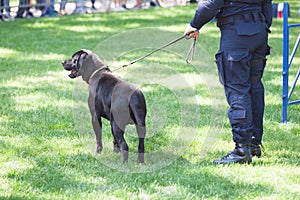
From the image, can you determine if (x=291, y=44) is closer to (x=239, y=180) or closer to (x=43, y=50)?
(x=43, y=50)

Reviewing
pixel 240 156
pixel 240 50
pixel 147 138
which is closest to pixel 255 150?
pixel 240 156

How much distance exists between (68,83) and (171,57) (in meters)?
2.40

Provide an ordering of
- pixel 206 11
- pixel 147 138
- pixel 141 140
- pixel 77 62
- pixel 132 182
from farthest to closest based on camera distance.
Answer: pixel 147 138 → pixel 77 62 → pixel 141 140 → pixel 206 11 → pixel 132 182

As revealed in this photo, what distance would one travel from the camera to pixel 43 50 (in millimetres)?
11320

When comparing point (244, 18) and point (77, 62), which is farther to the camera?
point (77, 62)

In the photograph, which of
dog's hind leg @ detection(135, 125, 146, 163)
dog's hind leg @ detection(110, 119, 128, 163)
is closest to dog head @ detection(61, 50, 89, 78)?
dog's hind leg @ detection(110, 119, 128, 163)

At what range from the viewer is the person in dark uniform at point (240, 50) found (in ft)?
17.0

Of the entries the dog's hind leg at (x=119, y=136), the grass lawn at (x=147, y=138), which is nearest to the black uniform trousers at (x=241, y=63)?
the grass lawn at (x=147, y=138)

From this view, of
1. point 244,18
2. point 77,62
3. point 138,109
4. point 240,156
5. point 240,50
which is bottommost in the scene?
point 240,156

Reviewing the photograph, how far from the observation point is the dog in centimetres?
517

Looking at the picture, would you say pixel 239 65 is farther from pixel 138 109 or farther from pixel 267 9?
pixel 138 109

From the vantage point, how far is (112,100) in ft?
17.1

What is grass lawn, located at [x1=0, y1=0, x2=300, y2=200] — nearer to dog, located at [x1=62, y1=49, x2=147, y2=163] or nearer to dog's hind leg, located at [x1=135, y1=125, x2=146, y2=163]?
dog's hind leg, located at [x1=135, y1=125, x2=146, y2=163]

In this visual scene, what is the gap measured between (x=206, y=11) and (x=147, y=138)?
5.27 ft
